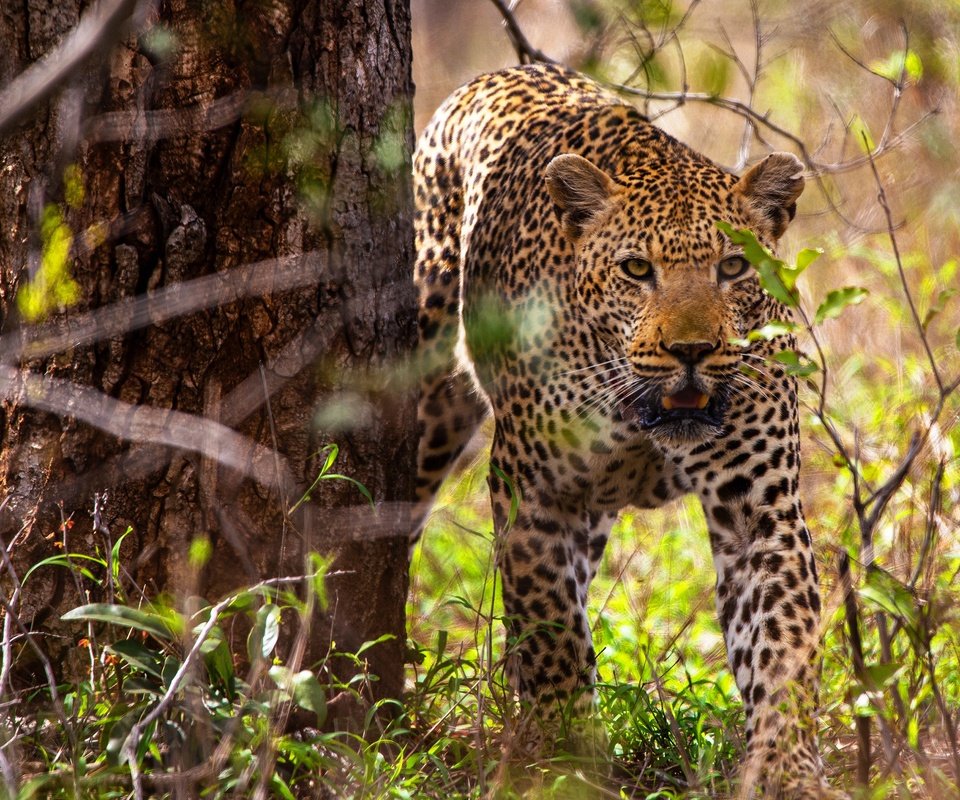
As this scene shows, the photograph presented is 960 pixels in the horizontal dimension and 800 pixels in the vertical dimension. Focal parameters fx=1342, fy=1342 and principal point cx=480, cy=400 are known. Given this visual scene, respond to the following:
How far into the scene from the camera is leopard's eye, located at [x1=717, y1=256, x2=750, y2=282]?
5.10 meters

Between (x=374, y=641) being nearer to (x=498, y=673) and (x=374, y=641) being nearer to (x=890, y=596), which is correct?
(x=498, y=673)

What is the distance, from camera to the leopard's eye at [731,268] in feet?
16.7

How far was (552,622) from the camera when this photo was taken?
5.21 m

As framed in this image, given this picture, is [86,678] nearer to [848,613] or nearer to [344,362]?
[344,362]

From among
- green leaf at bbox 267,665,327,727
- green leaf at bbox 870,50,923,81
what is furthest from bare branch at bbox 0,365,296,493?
green leaf at bbox 870,50,923,81

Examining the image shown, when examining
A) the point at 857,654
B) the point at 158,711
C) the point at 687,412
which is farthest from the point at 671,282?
the point at 158,711

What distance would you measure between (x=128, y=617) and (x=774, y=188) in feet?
10.1

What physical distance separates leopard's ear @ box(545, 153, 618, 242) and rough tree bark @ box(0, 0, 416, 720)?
0.91 metres

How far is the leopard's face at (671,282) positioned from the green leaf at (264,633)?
5.99 feet

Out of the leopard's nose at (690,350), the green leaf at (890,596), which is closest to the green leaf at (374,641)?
the leopard's nose at (690,350)

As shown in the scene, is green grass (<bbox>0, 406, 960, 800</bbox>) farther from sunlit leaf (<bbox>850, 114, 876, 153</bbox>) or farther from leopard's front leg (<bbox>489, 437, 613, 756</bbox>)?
sunlit leaf (<bbox>850, 114, 876, 153</bbox>)

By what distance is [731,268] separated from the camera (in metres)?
5.11

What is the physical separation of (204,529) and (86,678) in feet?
2.01

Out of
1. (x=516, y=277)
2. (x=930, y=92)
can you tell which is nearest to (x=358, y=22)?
(x=516, y=277)
